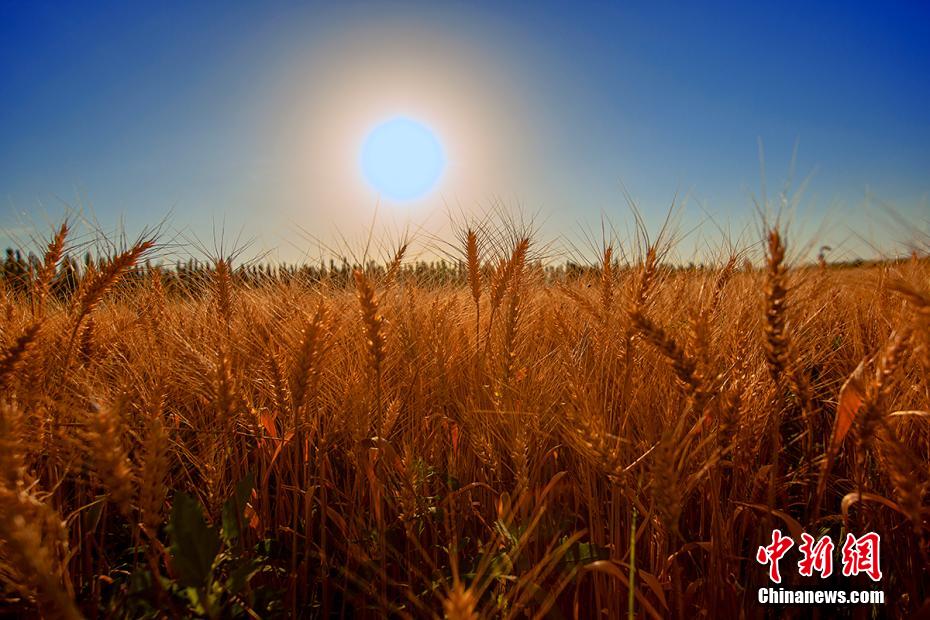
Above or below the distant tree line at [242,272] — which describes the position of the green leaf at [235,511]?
below

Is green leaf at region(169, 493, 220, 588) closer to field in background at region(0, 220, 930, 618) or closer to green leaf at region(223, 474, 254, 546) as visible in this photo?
field in background at region(0, 220, 930, 618)

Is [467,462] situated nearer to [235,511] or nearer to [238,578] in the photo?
[235,511]

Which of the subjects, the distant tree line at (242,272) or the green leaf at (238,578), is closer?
the green leaf at (238,578)

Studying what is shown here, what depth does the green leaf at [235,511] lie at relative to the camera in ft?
3.20

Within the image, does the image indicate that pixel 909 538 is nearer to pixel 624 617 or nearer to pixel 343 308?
pixel 624 617

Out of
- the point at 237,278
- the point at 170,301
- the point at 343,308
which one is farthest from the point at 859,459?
the point at 170,301

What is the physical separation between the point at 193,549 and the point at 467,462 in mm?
977

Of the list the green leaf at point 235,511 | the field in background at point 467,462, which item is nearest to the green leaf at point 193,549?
the field in background at point 467,462

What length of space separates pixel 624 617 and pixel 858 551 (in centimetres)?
65

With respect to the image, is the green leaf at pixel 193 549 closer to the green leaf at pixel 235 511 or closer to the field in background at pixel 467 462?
the field in background at pixel 467 462

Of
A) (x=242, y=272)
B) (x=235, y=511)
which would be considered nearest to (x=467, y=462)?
(x=235, y=511)

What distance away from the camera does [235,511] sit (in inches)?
42.0

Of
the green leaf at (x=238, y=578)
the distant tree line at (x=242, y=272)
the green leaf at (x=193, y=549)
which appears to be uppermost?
the distant tree line at (x=242, y=272)

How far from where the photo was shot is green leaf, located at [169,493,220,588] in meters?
0.81
